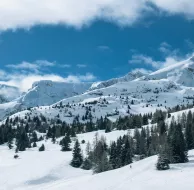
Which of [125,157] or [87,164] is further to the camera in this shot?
[87,164]

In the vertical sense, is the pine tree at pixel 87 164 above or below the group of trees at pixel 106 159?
below

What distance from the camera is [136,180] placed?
185 ft

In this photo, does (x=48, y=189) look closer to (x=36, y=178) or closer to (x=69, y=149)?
(x=36, y=178)

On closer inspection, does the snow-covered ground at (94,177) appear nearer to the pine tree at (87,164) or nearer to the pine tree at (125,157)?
the pine tree at (87,164)

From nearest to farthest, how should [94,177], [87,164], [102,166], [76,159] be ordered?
[94,177], [102,166], [87,164], [76,159]

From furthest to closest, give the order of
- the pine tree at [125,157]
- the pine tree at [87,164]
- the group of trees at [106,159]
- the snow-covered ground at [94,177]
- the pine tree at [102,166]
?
the pine tree at [87,164]
the pine tree at [125,157]
the group of trees at [106,159]
the pine tree at [102,166]
the snow-covered ground at [94,177]

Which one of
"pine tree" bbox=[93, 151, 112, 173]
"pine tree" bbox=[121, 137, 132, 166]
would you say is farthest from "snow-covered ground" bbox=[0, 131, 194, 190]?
"pine tree" bbox=[121, 137, 132, 166]

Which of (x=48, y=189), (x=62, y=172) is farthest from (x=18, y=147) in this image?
(x=48, y=189)

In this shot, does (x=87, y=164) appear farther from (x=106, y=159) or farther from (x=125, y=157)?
(x=106, y=159)

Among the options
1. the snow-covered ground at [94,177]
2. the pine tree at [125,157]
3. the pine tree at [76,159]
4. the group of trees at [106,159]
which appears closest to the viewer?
the snow-covered ground at [94,177]

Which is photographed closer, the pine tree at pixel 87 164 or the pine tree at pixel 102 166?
the pine tree at pixel 102 166

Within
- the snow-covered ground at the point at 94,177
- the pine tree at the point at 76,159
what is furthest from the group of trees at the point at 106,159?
the snow-covered ground at the point at 94,177

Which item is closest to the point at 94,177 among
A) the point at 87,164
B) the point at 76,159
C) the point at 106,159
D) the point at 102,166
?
the point at 102,166

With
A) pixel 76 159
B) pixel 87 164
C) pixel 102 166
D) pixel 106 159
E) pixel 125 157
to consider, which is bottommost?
pixel 87 164
